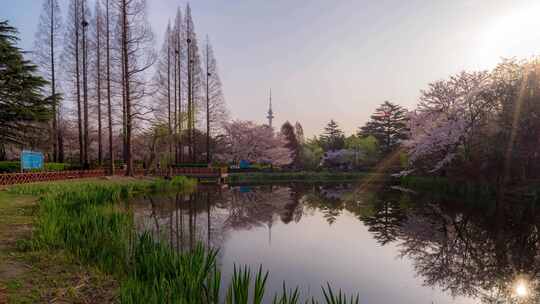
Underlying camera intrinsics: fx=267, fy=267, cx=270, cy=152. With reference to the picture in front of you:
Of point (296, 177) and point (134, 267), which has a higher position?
point (134, 267)

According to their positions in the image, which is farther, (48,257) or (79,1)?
(79,1)

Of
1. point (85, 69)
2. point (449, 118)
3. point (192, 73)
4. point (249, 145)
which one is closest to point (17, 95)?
point (85, 69)

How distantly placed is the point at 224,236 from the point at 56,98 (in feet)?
69.6

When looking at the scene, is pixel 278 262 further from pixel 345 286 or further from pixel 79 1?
pixel 79 1

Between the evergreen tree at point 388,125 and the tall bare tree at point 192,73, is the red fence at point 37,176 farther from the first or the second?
the evergreen tree at point 388,125

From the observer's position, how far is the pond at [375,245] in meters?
4.87

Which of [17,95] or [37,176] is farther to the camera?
[17,95]

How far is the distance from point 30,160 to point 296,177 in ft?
80.6

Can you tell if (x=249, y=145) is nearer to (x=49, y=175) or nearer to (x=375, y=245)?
(x=49, y=175)

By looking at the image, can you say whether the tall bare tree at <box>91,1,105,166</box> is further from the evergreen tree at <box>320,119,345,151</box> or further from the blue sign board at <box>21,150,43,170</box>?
the evergreen tree at <box>320,119,345,151</box>

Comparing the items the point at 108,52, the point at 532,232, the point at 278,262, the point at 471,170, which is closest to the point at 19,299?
the point at 278,262

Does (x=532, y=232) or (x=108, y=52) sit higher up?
(x=108, y=52)

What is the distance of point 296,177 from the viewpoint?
108 ft

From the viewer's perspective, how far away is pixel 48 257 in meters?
4.32
